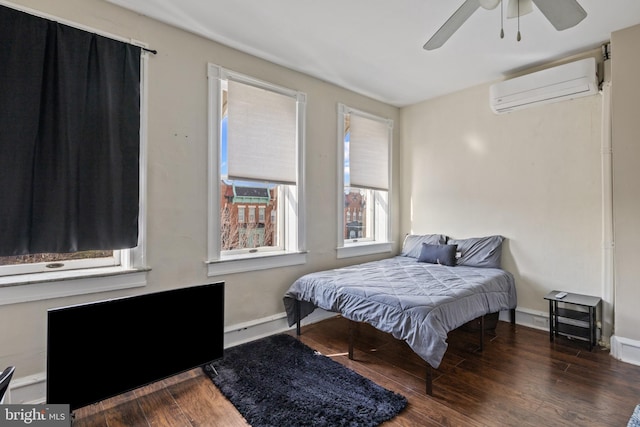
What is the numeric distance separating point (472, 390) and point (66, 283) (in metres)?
2.77

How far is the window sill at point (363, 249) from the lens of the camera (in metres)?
3.85

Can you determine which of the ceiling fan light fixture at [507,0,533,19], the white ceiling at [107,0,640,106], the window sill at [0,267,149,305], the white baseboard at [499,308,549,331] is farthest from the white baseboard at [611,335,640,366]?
the window sill at [0,267,149,305]

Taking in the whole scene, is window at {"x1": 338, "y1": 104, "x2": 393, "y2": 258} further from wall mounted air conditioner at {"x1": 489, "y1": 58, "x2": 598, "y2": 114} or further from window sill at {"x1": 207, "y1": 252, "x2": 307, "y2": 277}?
wall mounted air conditioner at {"x1": 489, "y1": 58, "x2": 598, "y2": 114}

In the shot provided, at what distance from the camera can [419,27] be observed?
8.54 feet

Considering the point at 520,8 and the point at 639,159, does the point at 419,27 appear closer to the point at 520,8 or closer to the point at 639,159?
the point at 520,8

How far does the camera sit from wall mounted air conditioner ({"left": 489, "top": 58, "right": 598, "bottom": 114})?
2932mm

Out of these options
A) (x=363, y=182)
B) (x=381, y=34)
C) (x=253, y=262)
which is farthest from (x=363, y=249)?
(x=381, y=34)

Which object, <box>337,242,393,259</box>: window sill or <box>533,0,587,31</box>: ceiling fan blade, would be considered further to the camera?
<box>337,242,393,259</box>: window sill

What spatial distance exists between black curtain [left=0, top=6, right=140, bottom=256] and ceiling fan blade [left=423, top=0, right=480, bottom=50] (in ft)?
7.02

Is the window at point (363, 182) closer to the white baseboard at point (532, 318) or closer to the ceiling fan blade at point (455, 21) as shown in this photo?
the white baseboard at point (532, 318)

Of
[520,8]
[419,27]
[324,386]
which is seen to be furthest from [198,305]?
[520,8]

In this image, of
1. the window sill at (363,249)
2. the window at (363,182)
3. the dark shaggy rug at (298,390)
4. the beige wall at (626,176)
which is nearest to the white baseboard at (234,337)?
the dark shaggy rug at (298,390)

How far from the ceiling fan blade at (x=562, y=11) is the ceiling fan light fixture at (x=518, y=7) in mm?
344

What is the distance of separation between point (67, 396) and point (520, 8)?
361 centimetres
